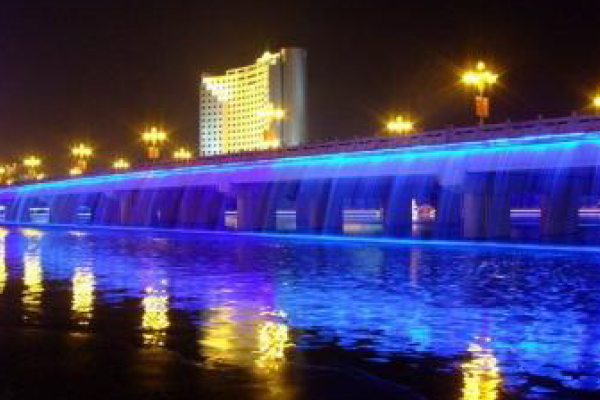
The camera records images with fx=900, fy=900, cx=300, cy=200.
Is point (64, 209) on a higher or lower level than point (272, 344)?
higher

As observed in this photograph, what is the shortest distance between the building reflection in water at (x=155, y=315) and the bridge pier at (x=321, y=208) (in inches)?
1649

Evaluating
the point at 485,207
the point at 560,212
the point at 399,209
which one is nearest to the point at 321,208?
the point at 399,209

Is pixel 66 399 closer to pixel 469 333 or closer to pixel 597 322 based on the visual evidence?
pixel 469 333

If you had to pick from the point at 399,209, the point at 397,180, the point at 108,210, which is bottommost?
the point at 399,209

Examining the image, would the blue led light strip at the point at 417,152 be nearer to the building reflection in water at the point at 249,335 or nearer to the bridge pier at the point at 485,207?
the bridge pier at the point at 485,207

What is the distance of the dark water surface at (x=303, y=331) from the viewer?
12.8 metres

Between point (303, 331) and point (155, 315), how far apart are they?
4516 mm

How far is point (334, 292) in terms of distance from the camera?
26266mm

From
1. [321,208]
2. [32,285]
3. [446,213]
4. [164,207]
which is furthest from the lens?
[164,207]

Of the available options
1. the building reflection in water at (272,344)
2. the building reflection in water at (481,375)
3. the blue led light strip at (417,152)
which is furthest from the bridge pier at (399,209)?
the building reflection in water at (481,375)

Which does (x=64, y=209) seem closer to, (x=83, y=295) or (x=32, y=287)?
(x=32, y=287)

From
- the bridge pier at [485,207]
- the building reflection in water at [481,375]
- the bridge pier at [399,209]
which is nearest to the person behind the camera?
the building reflection in water at [481,375]

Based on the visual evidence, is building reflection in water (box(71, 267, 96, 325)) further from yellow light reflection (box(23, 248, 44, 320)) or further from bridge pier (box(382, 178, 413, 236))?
bridge pier (box(382, 178, 413, 236))

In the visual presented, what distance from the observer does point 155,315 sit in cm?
2125
